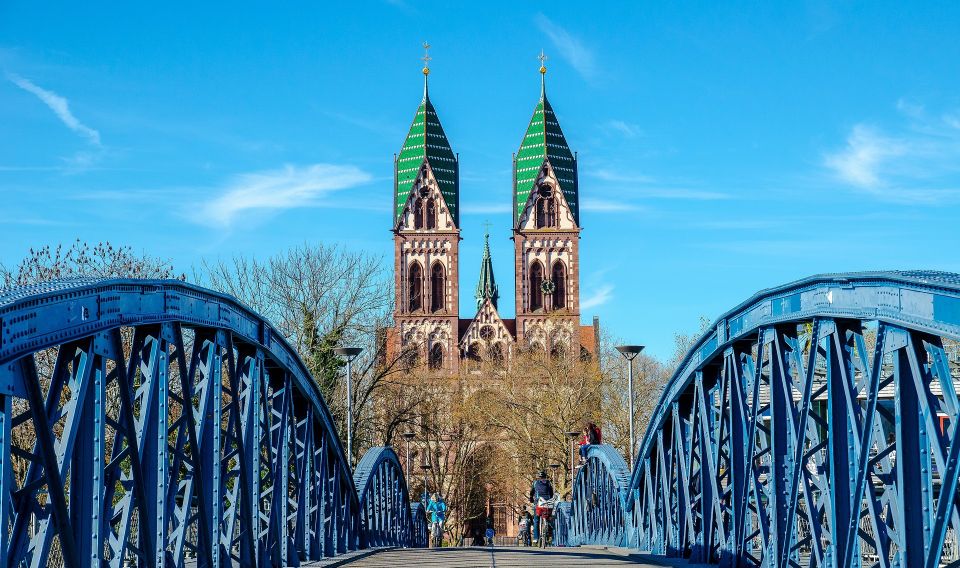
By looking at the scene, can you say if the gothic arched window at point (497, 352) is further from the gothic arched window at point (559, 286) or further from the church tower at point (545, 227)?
the gothic arched window at point (559, 286)

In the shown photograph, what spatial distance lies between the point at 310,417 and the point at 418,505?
26672mm

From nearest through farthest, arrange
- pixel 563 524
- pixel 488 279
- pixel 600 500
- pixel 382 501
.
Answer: pixel 600 500, pixel 382 501, pixel 563 524, pixel 488 279

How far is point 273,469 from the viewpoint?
15.0m

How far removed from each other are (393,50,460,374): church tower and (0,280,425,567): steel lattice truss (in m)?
84.0

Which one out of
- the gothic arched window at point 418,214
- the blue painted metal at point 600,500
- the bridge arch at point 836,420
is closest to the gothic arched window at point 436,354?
the gothic arched window at point 418,214

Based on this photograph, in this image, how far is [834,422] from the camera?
32.5 feet

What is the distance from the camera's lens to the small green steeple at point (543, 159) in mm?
103750

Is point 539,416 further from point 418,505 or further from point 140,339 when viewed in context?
point 140,339

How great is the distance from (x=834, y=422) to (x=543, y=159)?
94386mm

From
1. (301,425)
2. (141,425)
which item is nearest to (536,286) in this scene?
(301,425)

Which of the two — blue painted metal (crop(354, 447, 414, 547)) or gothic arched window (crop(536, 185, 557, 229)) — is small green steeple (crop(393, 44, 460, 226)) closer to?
gothic arched window (crop(536, 185, 557, 229))

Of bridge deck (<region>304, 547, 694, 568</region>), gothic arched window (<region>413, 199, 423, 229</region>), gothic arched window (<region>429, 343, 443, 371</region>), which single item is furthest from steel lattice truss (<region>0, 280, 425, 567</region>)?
gothic arched window (<region>413, 199, 423, 229</region>)

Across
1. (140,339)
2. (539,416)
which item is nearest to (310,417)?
(140,339)

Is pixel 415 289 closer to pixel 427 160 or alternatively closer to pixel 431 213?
pixel 431 213
